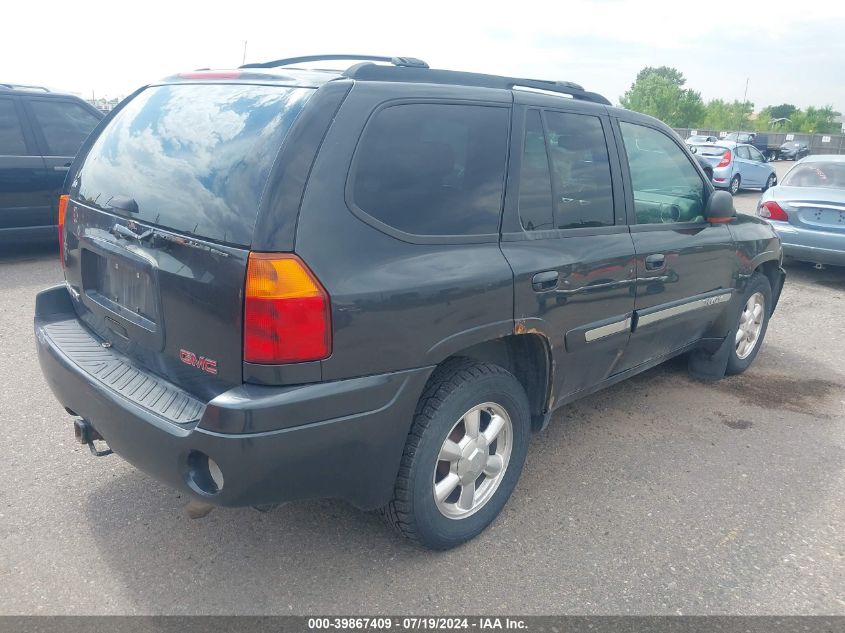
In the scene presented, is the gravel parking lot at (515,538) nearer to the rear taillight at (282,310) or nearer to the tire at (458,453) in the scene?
the tire at (458,453)

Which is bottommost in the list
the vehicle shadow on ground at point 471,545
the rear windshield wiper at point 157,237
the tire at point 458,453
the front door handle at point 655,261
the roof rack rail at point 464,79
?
the vehicle shadow on ground at point 471,545

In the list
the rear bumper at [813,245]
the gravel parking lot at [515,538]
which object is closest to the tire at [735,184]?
the rear bumper at [813,245]

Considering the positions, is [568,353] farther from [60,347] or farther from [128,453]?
[60,347]

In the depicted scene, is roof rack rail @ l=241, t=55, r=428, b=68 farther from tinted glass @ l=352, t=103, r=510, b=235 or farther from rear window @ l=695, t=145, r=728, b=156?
rear window @ l=695, t=145, r=728, b=156

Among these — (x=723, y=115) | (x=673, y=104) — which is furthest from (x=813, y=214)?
(x=723, y=115)

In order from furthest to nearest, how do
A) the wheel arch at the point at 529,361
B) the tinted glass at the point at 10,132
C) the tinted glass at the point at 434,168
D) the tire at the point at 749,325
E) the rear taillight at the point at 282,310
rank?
the tinted glass at the point at 10,132 < the tire at the point at 749,325 < the wheel arch at the point at 529,361 < the tinted glass at the point at 434,168 < the rear taillight at the point at 282,310

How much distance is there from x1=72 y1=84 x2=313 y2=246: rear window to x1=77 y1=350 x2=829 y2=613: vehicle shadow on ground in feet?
4.37

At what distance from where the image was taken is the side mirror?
13.4 ft

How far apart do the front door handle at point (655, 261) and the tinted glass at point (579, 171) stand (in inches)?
13.2

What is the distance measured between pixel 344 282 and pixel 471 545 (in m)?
1.36

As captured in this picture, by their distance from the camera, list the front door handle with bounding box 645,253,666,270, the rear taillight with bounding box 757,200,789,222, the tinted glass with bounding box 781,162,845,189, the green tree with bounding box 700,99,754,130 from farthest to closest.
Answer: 1. the green tree with bounding box 700,99,754,130
2. the tinted glass with bounding box 781,162,845,189
3. the rear taillight with bounding box 757,200,789,222
4. the front door handle with bounding box 645,253,666,270

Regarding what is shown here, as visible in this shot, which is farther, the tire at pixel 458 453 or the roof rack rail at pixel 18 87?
the roof rack rail at pixel 18 87

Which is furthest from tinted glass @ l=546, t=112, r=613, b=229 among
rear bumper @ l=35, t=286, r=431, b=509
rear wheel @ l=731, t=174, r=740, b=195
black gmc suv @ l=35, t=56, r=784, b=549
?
rear wheel @ l=731, t=174, r=740, b=195

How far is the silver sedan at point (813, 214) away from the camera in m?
7.94
